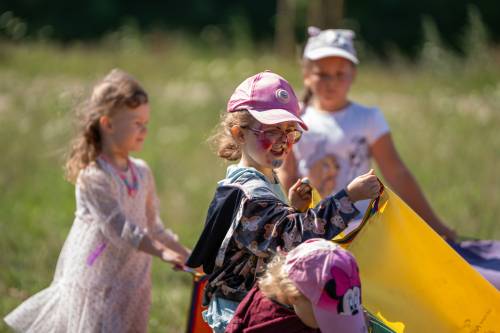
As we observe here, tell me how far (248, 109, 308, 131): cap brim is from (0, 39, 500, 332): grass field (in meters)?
0.99

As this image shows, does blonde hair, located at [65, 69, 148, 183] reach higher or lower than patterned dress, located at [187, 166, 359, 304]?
higher

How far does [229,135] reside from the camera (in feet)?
10.6

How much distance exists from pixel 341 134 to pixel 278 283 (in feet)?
6.27

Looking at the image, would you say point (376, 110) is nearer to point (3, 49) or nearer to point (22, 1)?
point (3, 49)

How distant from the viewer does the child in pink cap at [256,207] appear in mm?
2844

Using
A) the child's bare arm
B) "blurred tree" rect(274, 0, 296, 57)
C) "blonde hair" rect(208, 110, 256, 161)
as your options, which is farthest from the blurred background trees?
"blonde hair" rect(208, 110, 256, 161)

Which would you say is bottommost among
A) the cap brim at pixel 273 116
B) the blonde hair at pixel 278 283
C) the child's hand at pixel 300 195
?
the blonde hair at pixel 278 283

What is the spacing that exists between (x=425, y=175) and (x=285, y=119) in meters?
4.76

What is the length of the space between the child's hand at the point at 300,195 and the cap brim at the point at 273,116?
0.27 metres

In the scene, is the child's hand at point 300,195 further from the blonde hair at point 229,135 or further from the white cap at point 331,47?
the white cap at point 331,47

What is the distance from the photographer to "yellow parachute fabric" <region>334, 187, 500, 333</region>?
9.78 feet

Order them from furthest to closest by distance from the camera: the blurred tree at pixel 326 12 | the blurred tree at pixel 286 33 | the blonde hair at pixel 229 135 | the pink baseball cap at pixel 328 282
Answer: the blurred tree at pixel 286 33 → the blurred tree at pixel 326 12 → the blonde hair at pixel 229 135 → the pink baseball cap at pixel 328 282

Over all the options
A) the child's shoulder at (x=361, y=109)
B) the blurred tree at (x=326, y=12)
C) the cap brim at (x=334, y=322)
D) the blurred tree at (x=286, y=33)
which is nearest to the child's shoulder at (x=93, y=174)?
the child's shoulder at (x=361, y=109)

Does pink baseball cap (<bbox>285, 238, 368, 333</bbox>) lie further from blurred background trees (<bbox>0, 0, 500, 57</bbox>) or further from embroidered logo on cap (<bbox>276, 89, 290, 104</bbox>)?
blurred background trees (<bbox>0, 0, 500, 57</bbox>)
